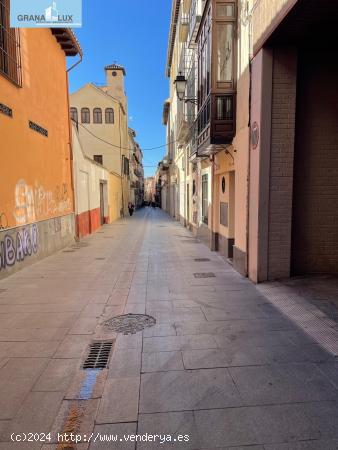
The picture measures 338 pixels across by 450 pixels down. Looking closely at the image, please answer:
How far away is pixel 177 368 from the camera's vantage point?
3574 mm

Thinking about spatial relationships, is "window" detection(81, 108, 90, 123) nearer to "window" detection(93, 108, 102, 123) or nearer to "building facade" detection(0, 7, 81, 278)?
"window" detection(93, 108, 102, 123)

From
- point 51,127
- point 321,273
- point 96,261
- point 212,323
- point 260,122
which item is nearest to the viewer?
point 212,323

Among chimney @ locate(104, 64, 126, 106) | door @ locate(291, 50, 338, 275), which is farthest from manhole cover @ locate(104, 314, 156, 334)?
chimney @ locate(104, 64, 126, 106)

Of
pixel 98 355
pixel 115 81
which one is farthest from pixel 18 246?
pixel 115 81

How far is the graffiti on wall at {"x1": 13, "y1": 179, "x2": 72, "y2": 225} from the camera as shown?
8555mm

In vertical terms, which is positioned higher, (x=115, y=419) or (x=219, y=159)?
(x=219, y=159)

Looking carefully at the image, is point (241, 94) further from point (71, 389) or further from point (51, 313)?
point (71, 389)

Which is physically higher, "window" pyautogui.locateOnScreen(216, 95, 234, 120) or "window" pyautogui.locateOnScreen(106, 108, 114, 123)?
"window" pyautogui.locateOnScreen(106, 108, 114, 123)

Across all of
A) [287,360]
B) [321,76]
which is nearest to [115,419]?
[287,360]

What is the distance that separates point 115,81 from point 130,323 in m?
34.5

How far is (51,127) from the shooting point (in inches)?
452

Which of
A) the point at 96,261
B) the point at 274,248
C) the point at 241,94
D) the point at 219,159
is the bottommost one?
the point at 96,261

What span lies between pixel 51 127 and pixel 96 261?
5183 mm

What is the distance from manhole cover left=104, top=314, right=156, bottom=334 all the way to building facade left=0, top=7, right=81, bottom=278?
3874mm
